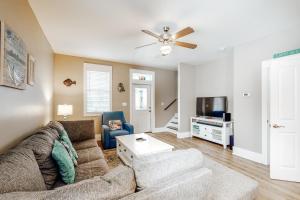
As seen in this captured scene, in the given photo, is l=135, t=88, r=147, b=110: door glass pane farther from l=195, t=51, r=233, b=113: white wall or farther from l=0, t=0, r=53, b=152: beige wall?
l=0, t=0, r=53, b=152: beige wall

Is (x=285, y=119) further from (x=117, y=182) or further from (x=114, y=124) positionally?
(x=114, y=124)

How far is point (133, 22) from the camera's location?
7.93 ft

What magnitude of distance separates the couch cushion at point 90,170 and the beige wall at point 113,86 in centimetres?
285

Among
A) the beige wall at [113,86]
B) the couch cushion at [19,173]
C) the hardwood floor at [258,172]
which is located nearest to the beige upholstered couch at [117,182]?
the couch cushion at [19,173]

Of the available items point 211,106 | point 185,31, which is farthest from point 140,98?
point 185,31

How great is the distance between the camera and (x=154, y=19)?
7.61 feet

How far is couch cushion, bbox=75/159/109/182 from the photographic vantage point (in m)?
1.59

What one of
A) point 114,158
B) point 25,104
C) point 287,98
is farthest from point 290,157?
point 25,104

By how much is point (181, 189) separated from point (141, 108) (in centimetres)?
465

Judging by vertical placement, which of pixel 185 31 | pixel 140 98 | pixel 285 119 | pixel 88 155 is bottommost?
pixel 88 155

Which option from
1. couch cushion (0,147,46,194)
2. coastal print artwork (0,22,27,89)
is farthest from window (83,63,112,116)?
couch cushion (0,147,46,194)

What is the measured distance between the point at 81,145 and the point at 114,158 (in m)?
0.77

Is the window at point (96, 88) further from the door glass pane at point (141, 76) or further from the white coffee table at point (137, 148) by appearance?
the white coffee table at point (137, 148)

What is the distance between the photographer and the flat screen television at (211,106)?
4270mm
